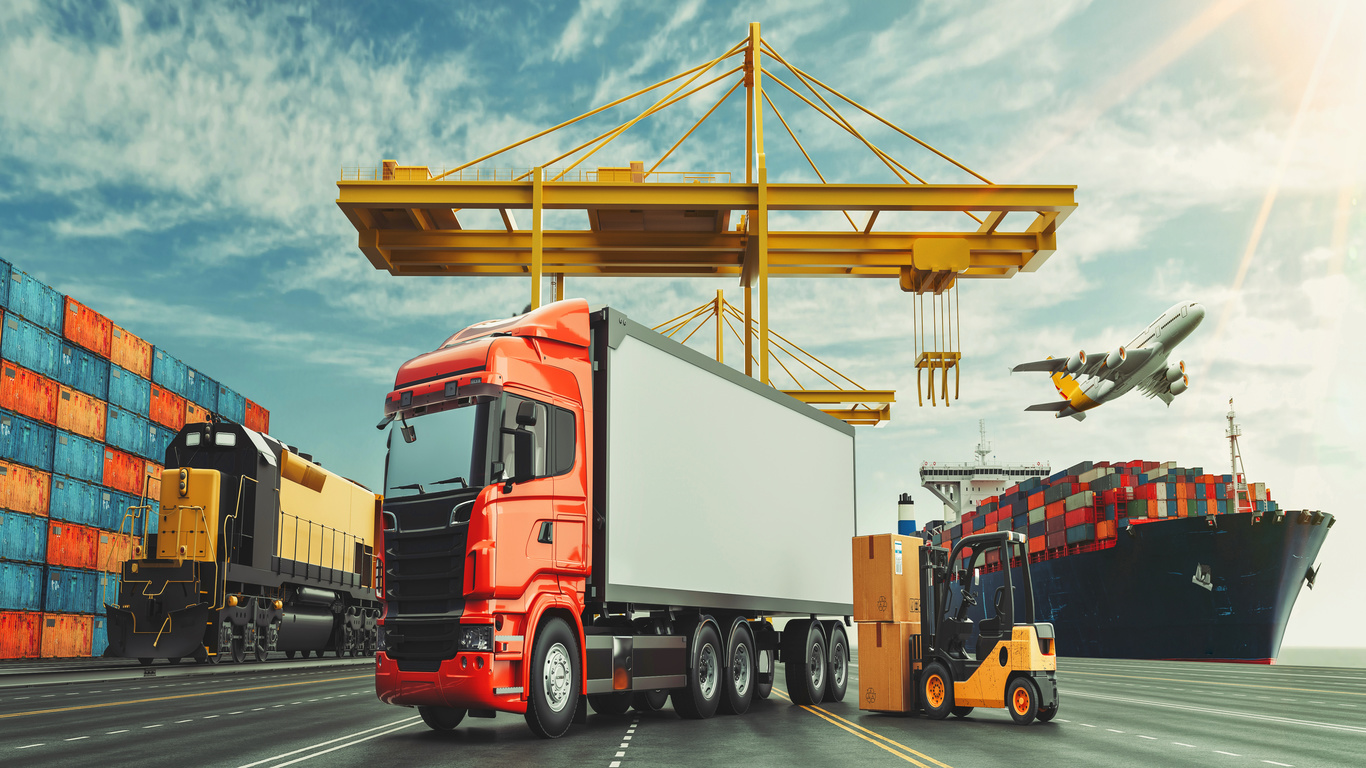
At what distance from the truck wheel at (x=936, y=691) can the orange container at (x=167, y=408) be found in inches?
1343

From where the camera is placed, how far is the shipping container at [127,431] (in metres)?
35.9

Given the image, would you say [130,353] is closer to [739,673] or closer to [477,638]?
[739,673]

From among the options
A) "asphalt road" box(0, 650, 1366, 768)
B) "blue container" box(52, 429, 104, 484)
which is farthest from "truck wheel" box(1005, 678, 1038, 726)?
"blue container" box(52, 429, 104, 484)

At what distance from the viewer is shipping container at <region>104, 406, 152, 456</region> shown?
35875 millimetres

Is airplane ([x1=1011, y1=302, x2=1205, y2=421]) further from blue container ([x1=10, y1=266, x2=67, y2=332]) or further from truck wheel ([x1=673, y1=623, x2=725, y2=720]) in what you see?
blue container ([x1=10, y1=266, x2=67, y2=332])

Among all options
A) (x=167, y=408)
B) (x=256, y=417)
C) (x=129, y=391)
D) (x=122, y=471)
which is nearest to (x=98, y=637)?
(x=122, y=471)

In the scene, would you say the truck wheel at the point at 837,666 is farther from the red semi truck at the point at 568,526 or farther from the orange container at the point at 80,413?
the orange container at the point at 80,413

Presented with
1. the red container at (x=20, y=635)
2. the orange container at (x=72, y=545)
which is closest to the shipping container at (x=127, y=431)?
the orange container at (x=72, y=545)

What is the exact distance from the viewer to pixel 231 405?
4488 cm

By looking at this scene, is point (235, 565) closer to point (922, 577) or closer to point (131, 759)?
point (131, 759)

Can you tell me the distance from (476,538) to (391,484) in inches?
58.2

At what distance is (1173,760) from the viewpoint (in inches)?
392

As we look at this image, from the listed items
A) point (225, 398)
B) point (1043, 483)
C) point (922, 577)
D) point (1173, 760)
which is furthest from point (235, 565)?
point (1043, 483)

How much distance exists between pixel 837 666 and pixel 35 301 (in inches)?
1149
